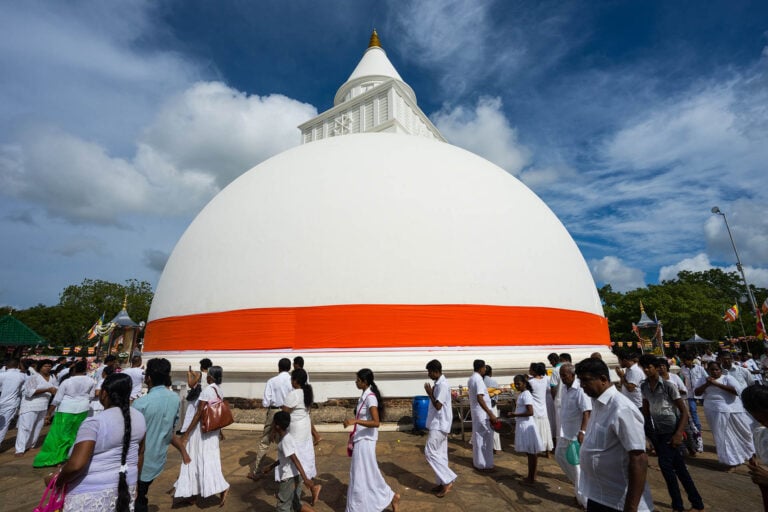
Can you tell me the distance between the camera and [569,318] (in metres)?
9.52

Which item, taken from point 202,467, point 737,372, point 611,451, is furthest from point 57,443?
point 737,372

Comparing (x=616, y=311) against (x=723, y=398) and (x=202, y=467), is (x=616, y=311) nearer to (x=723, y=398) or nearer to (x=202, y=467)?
(x=723, y=398)

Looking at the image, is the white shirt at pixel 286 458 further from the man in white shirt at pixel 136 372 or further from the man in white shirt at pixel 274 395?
the man in white shirt at pixel 136 372

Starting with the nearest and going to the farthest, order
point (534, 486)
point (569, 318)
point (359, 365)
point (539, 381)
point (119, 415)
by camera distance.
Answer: point (119, 415) → point (534, 486) → point (539, 381) → point (359, 365) → point (569, 318)

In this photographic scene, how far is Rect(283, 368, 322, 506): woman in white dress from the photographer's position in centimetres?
375

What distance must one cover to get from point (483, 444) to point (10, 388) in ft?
27.1

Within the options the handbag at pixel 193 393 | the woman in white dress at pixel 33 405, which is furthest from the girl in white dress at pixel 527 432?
the woman in white dress at pixel 33 405

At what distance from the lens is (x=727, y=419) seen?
566 centimetres

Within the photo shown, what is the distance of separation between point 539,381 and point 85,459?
225 inches

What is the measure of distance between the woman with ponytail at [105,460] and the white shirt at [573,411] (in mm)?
4363

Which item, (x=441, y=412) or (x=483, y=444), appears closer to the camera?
(x=441, y=412)

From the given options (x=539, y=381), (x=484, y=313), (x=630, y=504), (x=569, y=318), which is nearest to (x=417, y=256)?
(x=484, y=313)

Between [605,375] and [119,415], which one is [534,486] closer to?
[605,375]

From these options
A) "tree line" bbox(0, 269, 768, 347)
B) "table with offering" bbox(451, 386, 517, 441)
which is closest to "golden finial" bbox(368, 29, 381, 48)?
"table with offering" bbox(451, 386, 517, 441)
